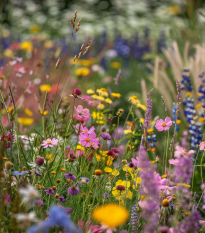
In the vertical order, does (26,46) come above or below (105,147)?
below

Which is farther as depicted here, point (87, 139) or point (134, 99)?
point (134, 99)

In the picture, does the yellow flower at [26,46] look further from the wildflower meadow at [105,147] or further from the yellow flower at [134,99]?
the yellow flower at [134,99]

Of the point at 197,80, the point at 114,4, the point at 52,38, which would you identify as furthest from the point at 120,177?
the point at 114,4

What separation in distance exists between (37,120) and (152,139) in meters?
1.72

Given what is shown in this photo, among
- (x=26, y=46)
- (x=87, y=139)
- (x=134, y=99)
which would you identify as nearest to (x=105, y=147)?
(x=134, y=99)

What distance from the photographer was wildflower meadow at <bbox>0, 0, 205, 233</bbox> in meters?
0.89

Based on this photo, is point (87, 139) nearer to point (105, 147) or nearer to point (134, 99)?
point (105, 147)

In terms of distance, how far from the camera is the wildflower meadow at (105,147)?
89 centimetres

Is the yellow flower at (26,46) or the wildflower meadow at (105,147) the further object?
the yellow flower at (26,46)

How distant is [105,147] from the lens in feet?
5.45

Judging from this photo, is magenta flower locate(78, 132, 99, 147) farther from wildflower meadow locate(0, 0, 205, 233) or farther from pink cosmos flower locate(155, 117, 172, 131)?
pink cosmos flower locate(155, 117, 172, 131)

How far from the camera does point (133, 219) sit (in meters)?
1.07

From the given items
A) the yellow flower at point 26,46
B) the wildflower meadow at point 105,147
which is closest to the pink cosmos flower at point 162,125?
the wildflower meadow at point 105,147

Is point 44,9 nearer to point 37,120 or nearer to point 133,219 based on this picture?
point 37,120
